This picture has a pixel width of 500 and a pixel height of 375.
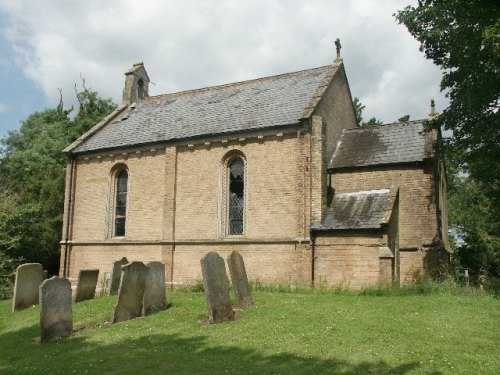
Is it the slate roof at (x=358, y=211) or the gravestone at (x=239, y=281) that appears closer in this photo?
the gravestone at (x=239, y=281)

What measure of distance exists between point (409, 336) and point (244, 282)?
5.26 m

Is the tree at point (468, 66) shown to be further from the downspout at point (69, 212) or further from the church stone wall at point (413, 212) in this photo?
the downspout at point (69, 212)

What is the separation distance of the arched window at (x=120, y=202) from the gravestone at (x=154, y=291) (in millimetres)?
10327

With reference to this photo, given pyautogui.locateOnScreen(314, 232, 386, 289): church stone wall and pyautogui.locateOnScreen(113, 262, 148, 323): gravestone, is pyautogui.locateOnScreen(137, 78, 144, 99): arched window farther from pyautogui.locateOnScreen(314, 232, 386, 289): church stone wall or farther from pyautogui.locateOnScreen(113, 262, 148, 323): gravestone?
pyautogui.locateOnScreen(113, 262, 148, 323): gravestone

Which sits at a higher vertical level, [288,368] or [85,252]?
[85,252]

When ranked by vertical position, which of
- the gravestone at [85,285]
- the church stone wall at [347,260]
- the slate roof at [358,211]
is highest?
the slate roof at [358,211]

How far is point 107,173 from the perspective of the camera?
24.2 metres

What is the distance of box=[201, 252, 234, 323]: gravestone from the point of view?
11.8m

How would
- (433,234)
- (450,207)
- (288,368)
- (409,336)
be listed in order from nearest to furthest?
(288,368), (409,336), (433,234), (450,207)

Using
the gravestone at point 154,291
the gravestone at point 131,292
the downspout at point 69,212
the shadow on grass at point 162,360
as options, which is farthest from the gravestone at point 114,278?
the downspout at point 69,212

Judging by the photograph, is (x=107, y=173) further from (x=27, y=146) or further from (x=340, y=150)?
(x=27, y=146)

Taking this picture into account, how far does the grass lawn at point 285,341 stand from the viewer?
26.2 feet

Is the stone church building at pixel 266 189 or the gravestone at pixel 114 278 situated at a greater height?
the stone church building at pixel 266 189

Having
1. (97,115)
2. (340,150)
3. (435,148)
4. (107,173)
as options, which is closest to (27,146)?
(97,115)
